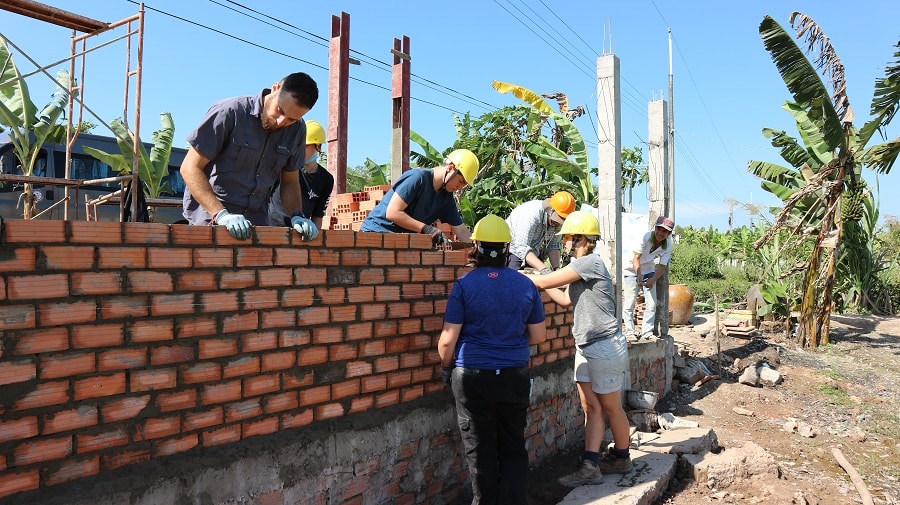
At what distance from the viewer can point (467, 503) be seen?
380 centimetres

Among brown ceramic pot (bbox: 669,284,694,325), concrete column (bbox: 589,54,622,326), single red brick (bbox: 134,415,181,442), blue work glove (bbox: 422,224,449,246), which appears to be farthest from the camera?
brown ceramic pot (bbox: 669,284,694,325)

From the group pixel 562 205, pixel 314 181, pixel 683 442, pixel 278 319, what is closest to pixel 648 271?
pixel 562 205

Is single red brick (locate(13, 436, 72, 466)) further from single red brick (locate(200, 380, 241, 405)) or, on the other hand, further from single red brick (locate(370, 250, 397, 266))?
single red brick (locate(370, 250, 397, 266))

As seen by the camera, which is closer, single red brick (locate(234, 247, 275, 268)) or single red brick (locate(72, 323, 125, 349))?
single red brick (locate(72, 323, 125, 349))

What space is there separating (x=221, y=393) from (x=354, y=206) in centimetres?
384

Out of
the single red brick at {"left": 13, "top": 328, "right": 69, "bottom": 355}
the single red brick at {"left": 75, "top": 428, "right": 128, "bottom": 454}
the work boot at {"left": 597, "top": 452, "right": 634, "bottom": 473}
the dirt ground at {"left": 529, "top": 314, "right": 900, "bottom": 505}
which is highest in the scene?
the single red brick at {"left": 13, "top": 328, "right": 69, "bottom": 355}

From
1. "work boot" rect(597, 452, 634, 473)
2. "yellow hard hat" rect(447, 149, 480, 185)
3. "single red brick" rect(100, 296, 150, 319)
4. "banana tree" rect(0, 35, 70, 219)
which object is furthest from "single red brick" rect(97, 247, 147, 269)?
"banana tree" rect(0, 35, 70, 219)

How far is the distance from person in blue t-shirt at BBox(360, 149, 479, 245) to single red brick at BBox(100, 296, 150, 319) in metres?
1.71

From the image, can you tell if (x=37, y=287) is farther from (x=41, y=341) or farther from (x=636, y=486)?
(x=636, y=486)

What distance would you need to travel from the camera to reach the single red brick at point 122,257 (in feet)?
7.22

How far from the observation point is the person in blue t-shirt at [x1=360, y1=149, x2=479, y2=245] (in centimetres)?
383

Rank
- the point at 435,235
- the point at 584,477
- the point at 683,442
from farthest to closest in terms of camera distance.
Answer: the point at 683,442 → the point at 584,477 → the point at 435,235

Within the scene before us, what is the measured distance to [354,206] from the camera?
628 centimetres

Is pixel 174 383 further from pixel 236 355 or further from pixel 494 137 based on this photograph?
pixel 494 137
